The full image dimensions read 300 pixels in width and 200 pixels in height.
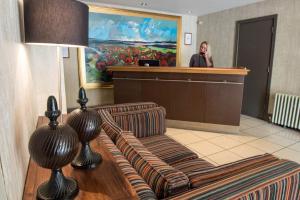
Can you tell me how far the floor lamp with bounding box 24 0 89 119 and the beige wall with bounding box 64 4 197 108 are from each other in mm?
3740

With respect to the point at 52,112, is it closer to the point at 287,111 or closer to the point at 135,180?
the point at 135,180

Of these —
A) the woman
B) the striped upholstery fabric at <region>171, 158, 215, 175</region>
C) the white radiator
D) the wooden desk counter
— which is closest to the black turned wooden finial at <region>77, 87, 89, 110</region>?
the striped upholstery fabric at <region>171, 158, 215, 175</region>

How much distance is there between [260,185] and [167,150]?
3.47 feet

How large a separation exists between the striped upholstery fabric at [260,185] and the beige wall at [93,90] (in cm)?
425

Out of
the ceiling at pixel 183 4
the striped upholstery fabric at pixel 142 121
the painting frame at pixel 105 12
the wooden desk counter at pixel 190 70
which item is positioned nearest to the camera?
the striped upholstery fabric at pixel 142 121

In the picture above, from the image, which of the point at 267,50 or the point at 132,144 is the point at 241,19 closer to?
the point at 267,50

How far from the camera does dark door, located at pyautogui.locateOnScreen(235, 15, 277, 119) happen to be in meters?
4.21

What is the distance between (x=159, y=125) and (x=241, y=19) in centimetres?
375

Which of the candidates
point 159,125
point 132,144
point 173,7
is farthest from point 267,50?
point 132,144

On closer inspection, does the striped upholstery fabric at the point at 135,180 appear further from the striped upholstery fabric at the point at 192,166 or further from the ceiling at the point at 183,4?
the ceiling at the point at 183,4

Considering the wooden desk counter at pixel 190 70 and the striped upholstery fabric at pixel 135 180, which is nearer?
the striped upholstery fabric at pixel 135 180

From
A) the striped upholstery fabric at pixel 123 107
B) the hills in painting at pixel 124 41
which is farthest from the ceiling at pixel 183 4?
the striped upholstery fabric at pixel 123 107

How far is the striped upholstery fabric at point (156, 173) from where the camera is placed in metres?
0.91

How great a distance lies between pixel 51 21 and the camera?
972 millimetres
